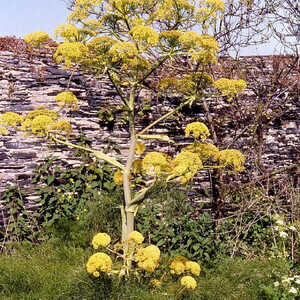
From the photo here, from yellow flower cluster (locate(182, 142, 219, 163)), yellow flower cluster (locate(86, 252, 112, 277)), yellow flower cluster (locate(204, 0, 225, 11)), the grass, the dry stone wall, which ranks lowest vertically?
the grass

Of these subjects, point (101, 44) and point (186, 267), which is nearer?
point (101, 44)

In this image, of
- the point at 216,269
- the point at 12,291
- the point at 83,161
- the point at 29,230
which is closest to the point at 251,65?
the point at 83,161

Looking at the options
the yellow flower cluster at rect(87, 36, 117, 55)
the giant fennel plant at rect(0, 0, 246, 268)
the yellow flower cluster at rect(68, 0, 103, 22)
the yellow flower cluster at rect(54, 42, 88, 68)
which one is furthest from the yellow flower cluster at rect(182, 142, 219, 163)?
the yellow flower cluster at rect(68, 0, 103, 22)

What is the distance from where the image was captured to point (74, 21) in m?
3.58

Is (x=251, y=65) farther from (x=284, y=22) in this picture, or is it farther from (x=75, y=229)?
(x=75, y=229)

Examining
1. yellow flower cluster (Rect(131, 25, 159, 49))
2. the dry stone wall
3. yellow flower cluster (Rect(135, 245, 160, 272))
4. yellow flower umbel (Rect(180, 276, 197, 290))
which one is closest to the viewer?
yellow flower cluster (Rect(131, 25, 159, 49))

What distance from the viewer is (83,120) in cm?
592

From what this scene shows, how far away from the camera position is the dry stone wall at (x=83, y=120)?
5594 millimetres

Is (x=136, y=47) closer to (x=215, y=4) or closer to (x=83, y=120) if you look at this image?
(x=215, y=4)

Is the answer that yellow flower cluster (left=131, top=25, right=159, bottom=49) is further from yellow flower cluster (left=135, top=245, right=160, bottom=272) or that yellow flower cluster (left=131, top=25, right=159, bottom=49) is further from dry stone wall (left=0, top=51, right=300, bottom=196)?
dry stone wall (left=0, top=51, right=300, bottom=196)

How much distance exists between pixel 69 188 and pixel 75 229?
29.4 inches

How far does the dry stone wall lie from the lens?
5.59 meters

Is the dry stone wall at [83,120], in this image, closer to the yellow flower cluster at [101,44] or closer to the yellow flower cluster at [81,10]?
the yellow flower cluster at [81,10]

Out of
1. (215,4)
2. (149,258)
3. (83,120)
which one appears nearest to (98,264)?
(149,258)
